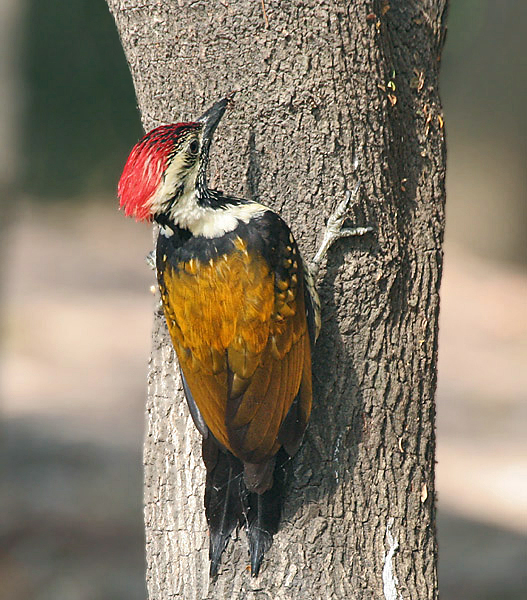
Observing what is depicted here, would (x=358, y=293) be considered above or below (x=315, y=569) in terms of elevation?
above

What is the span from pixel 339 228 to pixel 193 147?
57 centimetres

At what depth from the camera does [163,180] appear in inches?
113

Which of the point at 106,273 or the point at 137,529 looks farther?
the point at 106,273

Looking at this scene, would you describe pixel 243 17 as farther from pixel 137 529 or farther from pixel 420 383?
pixel 137 529

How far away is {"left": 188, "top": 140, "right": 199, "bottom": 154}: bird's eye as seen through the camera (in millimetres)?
2811

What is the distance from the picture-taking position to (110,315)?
39.5 feet

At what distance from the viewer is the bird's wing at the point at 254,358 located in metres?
2.85

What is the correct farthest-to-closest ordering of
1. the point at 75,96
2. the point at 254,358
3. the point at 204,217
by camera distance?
1. the point at 75,96
2. the point at 204,217
3. the point at 254,358

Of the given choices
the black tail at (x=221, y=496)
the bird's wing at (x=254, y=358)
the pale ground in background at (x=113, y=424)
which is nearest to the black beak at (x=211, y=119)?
the bird's wing at (x=254, y=358)

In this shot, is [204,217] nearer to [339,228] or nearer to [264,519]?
[339,228]

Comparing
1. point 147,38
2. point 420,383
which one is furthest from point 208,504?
point 147,38

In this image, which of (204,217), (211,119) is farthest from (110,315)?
(211,119)

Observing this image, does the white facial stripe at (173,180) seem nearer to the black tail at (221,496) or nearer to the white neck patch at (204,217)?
the white neck patch at (204,217)

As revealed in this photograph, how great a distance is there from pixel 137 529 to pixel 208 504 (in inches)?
162
